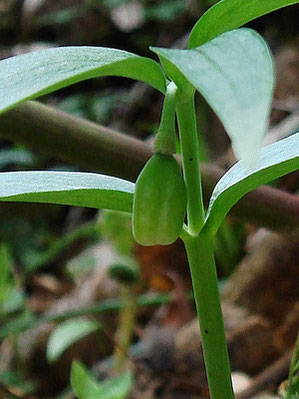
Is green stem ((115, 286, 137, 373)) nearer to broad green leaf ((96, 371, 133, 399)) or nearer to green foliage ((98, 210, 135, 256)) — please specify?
green foliage ((98, 210, 135, 256))

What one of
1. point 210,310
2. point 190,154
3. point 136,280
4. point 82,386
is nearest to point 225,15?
point 190,154

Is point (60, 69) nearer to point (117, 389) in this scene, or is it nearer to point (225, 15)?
point (225, 15)

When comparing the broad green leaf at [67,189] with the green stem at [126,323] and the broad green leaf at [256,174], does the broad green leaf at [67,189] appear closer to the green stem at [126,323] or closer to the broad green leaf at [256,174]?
the broad green leaf at [256,174]

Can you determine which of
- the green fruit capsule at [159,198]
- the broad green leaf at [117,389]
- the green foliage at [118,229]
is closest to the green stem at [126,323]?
the green foliage at [118,229]

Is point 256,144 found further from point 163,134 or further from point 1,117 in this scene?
point 1,117

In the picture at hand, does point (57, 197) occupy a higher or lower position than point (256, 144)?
lower

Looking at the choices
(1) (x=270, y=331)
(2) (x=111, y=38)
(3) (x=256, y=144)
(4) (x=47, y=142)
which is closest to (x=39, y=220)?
(2) (x=111, y=38)
